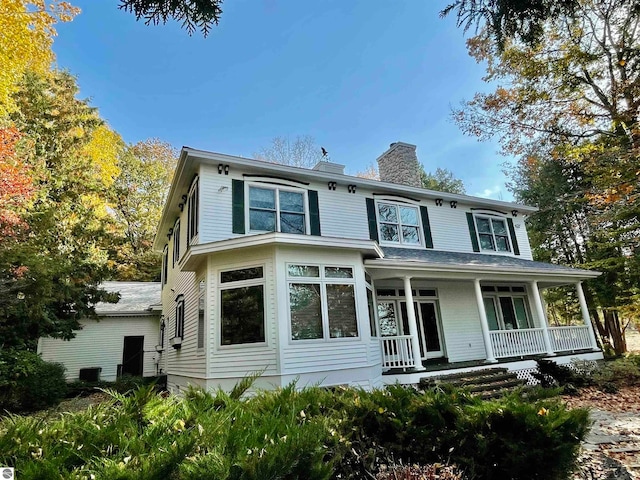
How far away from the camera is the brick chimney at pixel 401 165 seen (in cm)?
1399

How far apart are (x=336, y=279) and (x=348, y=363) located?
1.88 meters

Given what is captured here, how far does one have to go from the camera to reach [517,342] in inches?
440

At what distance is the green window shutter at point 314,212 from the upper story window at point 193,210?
311 centimetres

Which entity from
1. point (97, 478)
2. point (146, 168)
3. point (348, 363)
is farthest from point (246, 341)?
point (146, 168)

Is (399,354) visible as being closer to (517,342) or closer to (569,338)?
(517,342)

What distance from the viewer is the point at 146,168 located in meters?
24.9

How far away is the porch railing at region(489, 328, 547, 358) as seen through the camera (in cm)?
1081

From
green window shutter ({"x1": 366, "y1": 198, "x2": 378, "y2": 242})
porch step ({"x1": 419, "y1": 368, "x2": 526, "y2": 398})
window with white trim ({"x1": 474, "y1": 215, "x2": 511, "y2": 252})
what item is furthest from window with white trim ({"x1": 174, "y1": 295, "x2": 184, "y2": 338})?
window with white trim ({"x1": 474, "y1": 215, "x2": 511, "y2": 252})

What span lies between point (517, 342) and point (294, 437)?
1123cm

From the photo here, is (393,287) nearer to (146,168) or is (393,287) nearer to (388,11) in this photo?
(388,11)

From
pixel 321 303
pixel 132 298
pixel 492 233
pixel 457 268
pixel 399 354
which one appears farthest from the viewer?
pixel 132 298

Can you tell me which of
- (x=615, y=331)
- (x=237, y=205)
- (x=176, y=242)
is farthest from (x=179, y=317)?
(x=615, y=331)

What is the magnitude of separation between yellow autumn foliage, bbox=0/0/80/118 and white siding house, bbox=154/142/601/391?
749 centimetres

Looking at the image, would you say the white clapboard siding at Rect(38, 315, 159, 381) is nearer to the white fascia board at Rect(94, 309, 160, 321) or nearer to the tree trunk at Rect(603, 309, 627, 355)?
the white fascia board at Rect(94, 309, 160, 321)
